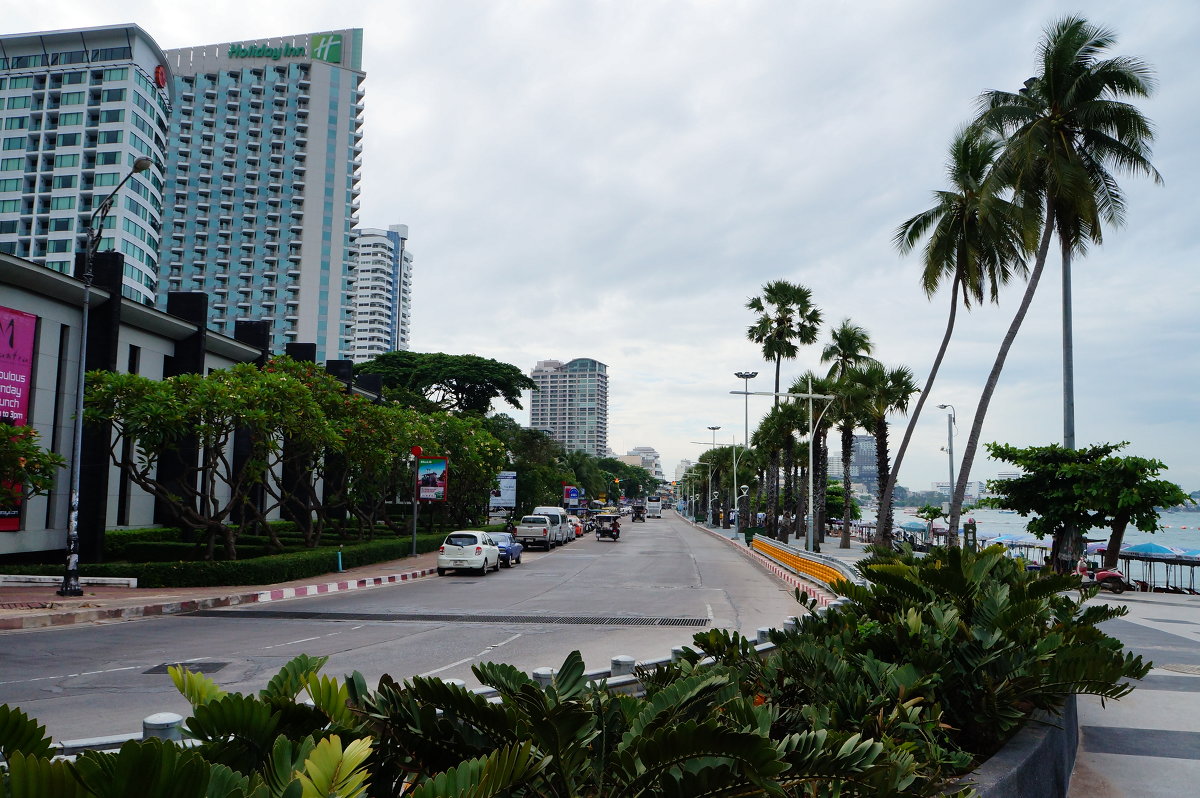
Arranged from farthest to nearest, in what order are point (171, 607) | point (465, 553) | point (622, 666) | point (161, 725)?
1. point (465, 553)
2. point (171, 607)
3. point (622, 666)
4. point (161, 725)

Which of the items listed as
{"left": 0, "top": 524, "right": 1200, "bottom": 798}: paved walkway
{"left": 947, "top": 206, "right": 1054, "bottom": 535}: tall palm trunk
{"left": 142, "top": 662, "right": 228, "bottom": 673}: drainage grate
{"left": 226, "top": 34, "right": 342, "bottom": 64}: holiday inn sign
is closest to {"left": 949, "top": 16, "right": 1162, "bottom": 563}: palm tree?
{"left": 947, "top": 206, "right": 1054, "bottom": 535}: tall palm trunk

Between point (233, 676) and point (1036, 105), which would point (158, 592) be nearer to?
point (233, 676)

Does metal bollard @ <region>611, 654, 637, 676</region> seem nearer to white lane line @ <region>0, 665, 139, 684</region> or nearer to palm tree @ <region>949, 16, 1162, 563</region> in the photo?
white lane line @ <region>0, 665, 139, 684</region>

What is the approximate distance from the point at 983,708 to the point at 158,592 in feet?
63.6

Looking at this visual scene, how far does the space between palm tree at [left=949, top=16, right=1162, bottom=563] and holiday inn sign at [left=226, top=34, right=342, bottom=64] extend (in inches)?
4937

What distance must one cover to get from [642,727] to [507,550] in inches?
1148

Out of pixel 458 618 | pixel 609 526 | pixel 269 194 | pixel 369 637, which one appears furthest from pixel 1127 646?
pixel 269 194

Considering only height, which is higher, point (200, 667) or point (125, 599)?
point (200, 667)

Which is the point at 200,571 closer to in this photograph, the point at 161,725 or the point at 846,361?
the point at 161,725

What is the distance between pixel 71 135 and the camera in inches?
3415

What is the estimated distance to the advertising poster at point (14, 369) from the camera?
2069cm

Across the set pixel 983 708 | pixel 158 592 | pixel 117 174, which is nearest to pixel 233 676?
pixel 983 708

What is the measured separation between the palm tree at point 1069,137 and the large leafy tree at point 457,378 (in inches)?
2101

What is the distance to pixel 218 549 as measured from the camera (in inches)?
1030
